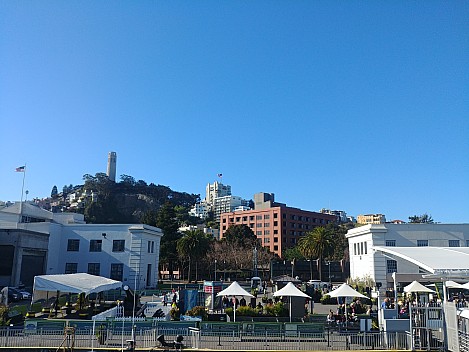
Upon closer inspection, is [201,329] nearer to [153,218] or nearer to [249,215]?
[153,218]

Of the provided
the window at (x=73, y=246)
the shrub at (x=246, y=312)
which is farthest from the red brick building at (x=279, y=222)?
the shrub at (x=246, y=312)

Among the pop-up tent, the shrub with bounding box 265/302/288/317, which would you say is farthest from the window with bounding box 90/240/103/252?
the shrub with bounding box 265/302/288/317

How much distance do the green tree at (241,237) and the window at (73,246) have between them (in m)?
45.6

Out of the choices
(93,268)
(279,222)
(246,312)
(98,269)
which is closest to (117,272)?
(98,269)

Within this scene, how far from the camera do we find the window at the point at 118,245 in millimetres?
55906

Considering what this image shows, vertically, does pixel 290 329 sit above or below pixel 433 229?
below

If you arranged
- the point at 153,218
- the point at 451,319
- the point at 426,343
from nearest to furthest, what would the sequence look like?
1. the point at 451,319
2. the point at 426,343
3. the point at 153,218

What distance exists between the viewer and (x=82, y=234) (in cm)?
5709

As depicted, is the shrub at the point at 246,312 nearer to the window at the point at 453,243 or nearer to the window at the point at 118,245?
the window at the point at 118,245

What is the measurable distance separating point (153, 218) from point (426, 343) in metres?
79.9

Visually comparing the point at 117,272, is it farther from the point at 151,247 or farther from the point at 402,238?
the point at 402,238

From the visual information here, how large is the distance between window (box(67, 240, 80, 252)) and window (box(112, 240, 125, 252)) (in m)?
5.02

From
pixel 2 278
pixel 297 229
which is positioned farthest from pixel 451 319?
pixel 297 229

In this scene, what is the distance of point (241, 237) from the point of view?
102562 millimetres
